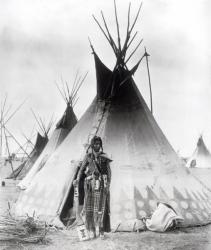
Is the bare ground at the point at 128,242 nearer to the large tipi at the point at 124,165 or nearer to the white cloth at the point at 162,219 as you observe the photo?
the white cloth at the point at 162,219

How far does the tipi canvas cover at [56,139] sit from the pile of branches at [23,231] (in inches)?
347

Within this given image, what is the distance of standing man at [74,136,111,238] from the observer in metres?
6.85

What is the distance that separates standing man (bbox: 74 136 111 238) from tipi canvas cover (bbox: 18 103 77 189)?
921 cm

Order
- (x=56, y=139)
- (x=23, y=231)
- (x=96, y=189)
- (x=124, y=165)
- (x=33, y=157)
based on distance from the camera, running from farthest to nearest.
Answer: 1. (x=33, y=157)
2. (x=56, y=139)
3. (x=124, y=165)
4. (x=96, y=189)
5. (x=23, y=231)

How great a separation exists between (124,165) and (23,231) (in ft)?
8.30

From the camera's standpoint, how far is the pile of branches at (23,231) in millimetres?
6352

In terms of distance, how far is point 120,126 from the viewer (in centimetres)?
846

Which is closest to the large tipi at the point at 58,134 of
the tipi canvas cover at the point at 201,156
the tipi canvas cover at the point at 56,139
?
the tipi canvas cover at the point at 56,139

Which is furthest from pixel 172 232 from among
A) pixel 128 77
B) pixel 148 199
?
pixel 128 77

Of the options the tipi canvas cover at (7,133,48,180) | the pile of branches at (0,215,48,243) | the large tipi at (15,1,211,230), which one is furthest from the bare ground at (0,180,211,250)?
the tipi canvas cover at (7,133,48,180)

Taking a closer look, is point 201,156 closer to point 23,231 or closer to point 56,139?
point 56,139

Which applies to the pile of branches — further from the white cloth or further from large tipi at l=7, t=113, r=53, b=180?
large tipi at l=7, t=113, r=53, b=180

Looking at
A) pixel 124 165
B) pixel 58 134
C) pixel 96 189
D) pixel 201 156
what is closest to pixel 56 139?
pixel 58 134

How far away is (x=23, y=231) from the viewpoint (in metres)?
6.72
